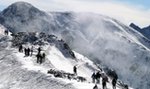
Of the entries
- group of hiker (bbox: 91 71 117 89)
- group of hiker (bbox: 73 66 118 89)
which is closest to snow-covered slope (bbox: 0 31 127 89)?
group of hiker (bbox: 73 66 118 89)

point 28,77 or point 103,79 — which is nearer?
point 103,79

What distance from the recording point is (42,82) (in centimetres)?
8038

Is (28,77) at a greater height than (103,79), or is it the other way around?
(103,79)

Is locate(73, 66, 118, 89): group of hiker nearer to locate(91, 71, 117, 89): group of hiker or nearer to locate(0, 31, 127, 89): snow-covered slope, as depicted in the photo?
locate(91, 71, 117, 89): group of hiker

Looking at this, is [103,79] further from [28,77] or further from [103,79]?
[28,77]

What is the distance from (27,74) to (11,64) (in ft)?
67.4

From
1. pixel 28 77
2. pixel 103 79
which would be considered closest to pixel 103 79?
pixel 103 79

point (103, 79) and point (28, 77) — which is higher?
point (103, 79)

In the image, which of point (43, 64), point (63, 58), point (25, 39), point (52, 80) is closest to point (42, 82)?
point (52, 80)

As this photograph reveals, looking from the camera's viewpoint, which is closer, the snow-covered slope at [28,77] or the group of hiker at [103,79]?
the group of hiker at [103,79]

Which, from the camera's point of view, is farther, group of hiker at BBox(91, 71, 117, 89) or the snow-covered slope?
the snow-covered slope

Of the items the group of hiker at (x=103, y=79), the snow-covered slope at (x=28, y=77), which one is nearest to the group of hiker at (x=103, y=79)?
the group of hiker at (x=103, y=79)

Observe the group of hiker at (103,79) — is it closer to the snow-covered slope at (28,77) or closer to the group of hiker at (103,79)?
the group of hiker at (103,79)

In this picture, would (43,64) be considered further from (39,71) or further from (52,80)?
(52,80)
